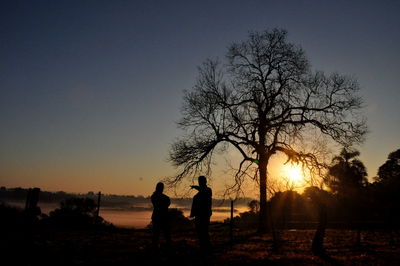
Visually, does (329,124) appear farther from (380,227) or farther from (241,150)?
(380,227)

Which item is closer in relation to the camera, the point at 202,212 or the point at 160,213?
the point at 202,212

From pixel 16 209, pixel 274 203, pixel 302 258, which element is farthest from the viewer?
pixel 274 203

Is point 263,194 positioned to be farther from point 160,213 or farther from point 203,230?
point 160,213

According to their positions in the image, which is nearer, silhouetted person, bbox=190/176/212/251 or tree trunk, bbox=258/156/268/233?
silhouetted person, bbox=190/176/212/251

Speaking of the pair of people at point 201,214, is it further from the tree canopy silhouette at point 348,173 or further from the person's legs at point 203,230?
the tree canopy silhouette at point 348,173

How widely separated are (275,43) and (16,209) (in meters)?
21.3

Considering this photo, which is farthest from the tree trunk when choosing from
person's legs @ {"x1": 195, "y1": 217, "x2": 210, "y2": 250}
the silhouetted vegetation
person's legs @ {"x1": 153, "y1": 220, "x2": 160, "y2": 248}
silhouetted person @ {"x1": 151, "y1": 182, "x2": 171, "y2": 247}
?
person's legs @ {"x1": 153, "y1": 220, "x2": 160, "y2": 248}

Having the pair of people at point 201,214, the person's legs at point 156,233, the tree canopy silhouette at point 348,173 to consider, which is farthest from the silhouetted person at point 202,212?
the tree canopy silhouette at point 348,173

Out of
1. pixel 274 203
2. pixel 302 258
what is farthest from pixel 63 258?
pixel 274 203

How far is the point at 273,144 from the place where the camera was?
23.5 metres

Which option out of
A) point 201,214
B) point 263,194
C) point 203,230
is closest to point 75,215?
point 263,194

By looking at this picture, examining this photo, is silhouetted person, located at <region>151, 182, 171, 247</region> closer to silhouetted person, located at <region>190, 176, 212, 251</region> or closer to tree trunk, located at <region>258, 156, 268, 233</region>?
silhouetted person, located at <region>190, 176, 212, 251</region>

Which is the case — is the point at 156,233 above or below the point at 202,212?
below

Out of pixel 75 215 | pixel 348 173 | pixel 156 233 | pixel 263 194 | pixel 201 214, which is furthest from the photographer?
pixel 348 173
